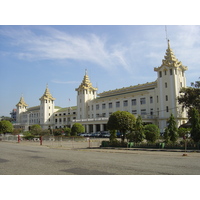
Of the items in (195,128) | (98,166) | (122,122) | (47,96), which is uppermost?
(47,96)

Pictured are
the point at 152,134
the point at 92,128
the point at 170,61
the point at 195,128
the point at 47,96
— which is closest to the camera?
the point at 195,128

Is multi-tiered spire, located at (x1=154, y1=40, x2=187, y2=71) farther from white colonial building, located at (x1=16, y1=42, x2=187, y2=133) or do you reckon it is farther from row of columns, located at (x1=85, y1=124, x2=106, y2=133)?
row of columns, located at (x1=85, y1=124, x2=106, y2=133)

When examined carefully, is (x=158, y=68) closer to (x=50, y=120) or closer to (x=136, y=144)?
(x=136, y=144)

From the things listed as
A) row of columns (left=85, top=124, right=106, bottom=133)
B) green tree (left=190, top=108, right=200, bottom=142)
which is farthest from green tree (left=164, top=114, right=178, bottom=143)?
row of columns (left=85, top=124, right=106, bottom=133)

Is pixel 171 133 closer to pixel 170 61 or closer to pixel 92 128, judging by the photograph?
pixel 170 61

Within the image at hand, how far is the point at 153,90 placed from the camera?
58.9 meters

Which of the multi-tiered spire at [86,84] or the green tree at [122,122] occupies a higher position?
the multi-tiered spire at [86,84]

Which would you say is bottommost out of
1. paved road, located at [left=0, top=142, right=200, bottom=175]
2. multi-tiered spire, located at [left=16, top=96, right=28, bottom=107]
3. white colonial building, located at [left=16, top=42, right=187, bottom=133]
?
paved road, located at [left=0, top=142, right=200, bottom=175]

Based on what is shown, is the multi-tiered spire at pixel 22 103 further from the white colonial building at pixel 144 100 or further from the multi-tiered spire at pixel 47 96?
the white colonial building at pixel 144 100

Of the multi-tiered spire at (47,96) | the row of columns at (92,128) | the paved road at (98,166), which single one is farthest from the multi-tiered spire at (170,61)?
the multi-tiered spire at (47,96)

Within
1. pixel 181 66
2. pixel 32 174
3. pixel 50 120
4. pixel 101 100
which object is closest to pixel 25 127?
pixel 50 120

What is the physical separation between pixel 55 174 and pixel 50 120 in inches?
3703

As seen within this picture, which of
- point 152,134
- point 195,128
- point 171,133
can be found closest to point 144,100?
point 152,134

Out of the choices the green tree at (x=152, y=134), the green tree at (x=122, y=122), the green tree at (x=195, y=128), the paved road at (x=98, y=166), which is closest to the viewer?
the paved road at (x=98, y=166)
